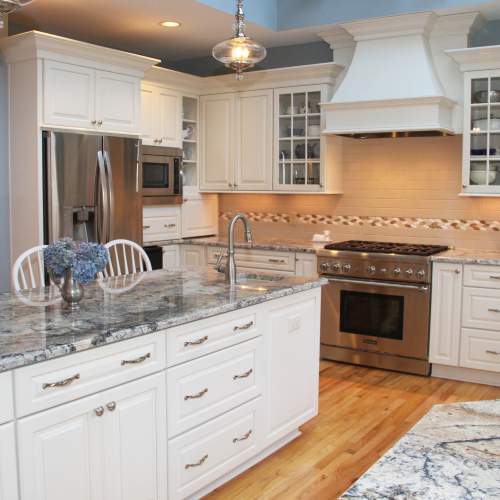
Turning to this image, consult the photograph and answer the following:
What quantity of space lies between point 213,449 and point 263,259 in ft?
9.20

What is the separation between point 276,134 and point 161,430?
3.66 metres

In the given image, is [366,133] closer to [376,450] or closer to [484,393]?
[484,393]

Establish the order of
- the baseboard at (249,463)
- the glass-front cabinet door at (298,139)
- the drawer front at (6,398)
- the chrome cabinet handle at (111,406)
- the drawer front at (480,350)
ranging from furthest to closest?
the glass-front cabinet door at (298,139)
the drawer front at (480,350)
the baseboard at (249,463)
the chrome cabinet handle at (111,406)
the drawer front at (6,398)

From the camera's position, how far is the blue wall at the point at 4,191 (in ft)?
15.4

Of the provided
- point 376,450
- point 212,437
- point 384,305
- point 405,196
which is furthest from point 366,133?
point 212,437

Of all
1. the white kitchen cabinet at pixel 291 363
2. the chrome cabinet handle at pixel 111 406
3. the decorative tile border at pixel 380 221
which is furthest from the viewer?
the decorative tile border at pixel 380 221

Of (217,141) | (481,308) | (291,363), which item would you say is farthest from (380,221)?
(291,363)

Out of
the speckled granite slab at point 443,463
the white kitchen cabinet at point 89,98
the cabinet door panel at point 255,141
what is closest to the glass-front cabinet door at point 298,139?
the cabinet door panel at point 255,141

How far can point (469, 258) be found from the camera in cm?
463

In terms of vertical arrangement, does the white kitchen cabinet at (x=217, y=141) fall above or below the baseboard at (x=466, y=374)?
above

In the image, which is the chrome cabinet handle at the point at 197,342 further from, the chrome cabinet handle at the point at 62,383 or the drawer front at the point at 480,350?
the drawer front at the point at 480,350

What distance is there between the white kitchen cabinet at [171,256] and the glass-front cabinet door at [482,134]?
2.56m

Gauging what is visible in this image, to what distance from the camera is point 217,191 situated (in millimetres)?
6141

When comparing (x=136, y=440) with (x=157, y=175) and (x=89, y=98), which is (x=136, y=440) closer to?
(x=89, y=98)
